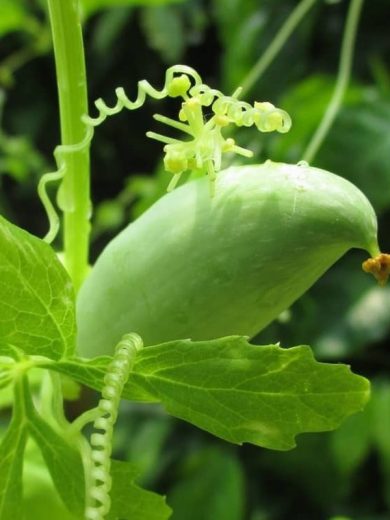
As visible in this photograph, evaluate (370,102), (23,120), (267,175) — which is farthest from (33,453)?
(23,120)

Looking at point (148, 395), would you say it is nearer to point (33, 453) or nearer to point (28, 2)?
point (33, 453)

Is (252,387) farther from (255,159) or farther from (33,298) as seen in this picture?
(255,159)

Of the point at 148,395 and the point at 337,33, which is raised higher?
the point at 337,33

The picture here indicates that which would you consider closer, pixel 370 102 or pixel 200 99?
pixel 200 99

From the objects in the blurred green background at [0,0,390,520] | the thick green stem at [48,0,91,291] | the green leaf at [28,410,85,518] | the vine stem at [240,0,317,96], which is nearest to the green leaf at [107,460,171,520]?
the green leaf at [28,410,85,518]

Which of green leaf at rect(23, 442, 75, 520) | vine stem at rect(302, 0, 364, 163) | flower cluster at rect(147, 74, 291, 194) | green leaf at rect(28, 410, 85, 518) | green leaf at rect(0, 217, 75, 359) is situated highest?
vine stem at rect(302, 0, 364, 163)

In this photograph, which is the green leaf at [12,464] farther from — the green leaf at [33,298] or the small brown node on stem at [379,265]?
the small brown node on stem at [379,265]

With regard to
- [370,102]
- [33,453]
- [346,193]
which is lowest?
[33,453]

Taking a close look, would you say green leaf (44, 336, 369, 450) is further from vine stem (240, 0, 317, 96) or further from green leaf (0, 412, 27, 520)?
vine stem (240, 0, 317, 96)
